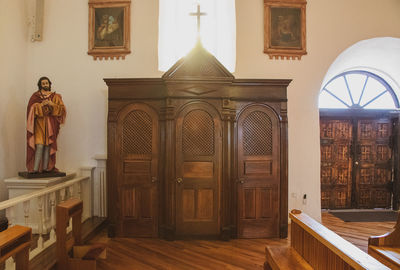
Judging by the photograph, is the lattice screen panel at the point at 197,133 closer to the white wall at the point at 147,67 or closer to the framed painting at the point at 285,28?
the white wall at the point at 147,67

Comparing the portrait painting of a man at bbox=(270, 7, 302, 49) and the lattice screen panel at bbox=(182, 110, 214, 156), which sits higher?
the portrait painting of a man at bbox=(270, 7, 302, 49)

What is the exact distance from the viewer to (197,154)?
374 centimetres

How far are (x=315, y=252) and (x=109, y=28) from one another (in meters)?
4.78

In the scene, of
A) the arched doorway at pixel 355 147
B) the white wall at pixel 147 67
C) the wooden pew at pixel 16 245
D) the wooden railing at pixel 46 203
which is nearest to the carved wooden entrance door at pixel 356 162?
the arched doorway at pixel 355 147

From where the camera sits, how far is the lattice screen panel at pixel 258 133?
3.85 m

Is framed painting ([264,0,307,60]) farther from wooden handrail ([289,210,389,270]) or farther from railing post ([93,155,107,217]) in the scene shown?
railing post ([93,155,107,217])

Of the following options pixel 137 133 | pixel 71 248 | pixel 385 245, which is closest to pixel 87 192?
pixel 137 133

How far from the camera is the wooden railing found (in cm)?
277

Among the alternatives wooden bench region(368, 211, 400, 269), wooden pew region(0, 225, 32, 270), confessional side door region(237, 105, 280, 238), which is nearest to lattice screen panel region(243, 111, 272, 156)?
confessional side door region(237, 105, 280, 238)

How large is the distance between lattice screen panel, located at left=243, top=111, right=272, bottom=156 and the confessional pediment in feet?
2.37

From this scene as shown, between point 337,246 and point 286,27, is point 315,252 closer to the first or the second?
point 337,246

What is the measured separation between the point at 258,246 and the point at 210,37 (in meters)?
3.82

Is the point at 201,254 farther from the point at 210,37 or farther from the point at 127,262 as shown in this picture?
the point at 210,37

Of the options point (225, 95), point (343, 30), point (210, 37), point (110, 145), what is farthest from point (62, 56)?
point (343, 30)
